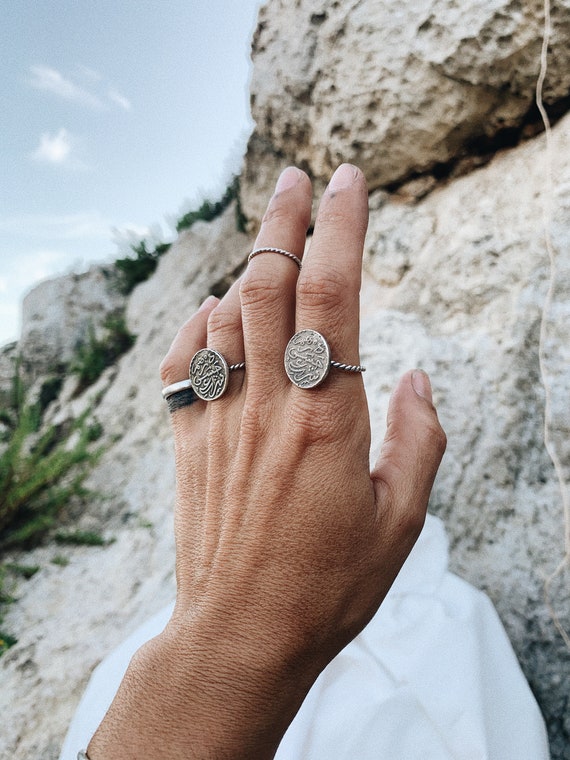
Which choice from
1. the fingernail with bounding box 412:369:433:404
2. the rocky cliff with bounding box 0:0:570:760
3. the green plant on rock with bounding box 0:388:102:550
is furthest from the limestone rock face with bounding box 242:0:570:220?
the green plant on rock with bounding box 0:388:102:550

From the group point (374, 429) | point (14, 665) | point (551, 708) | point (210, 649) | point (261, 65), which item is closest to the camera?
point (210, 649)

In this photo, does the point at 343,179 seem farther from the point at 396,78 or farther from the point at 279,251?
the point at 396,78

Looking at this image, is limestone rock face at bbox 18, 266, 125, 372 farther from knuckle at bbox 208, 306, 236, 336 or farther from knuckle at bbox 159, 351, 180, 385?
knuckle at bbox 208, 306, 236, 336

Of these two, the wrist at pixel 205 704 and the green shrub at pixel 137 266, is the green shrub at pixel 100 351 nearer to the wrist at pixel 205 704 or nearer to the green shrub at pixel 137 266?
the green shrub at pixel 137 266

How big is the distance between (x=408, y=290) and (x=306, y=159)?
1.26 metres

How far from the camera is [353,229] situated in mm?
1177

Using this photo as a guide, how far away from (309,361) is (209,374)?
0.99 ft

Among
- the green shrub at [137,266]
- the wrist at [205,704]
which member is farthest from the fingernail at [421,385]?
the green shrub at [137,266]

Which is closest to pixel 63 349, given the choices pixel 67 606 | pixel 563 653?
pixel 67 606

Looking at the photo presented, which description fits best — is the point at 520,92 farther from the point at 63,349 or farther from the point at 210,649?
the point at 63,349

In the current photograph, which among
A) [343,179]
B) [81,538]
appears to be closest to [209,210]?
[81,538]

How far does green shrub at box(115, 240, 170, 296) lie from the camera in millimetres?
5062

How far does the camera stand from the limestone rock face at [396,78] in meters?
2.08

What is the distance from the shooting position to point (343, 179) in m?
1.22
